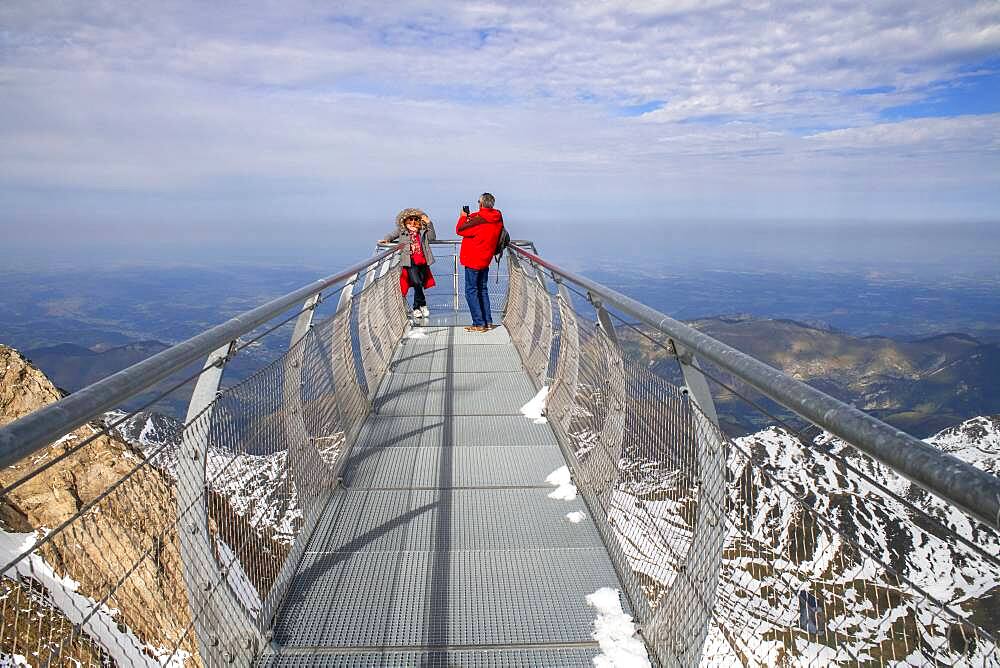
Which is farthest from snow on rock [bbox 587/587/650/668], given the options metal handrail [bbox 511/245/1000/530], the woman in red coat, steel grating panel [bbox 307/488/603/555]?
the woman in red coat

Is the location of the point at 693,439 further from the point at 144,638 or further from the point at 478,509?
the point at 144,638

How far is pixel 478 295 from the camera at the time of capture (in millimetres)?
9141

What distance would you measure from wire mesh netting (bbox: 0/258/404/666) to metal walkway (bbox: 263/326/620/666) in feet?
0.60

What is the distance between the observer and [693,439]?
7.70 ft

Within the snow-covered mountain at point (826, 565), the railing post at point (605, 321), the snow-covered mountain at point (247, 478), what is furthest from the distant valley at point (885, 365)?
the snow-covered mountain at point (826, 565)

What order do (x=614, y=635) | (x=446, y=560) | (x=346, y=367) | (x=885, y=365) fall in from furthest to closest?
(x=885, y=365), (x=346, y=367), (x=446, y=560), (x=614, y=635)

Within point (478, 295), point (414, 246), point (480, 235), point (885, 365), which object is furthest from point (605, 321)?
point (885, 365)

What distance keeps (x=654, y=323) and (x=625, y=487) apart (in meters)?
0.99

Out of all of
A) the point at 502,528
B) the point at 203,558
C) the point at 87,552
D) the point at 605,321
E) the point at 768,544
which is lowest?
the point at 502,528

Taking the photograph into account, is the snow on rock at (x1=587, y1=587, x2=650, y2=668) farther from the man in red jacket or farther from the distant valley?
the distant valley

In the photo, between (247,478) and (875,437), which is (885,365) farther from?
(875,437)

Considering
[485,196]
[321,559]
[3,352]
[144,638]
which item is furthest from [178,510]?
[3,352]

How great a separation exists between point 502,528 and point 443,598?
724mm

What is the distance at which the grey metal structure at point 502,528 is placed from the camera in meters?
1.40
